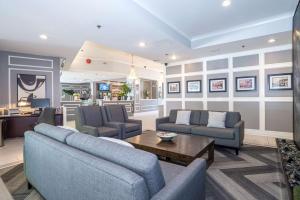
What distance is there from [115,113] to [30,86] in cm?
290

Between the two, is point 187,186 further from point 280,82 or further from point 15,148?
point 280,82

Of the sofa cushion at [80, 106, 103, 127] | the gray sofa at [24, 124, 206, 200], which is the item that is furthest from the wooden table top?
the sofa cushion at [80, 106, 103, 127]

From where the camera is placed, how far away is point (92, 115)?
421 cm

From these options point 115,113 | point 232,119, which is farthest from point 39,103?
point 232,119

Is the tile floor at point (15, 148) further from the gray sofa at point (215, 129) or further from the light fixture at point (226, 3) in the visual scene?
the light fixture at point (226, 3)

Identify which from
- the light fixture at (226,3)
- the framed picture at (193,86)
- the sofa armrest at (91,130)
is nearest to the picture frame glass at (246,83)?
the framed picture at (193,86)

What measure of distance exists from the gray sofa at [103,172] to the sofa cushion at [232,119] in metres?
2.63

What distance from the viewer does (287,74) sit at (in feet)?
15.1

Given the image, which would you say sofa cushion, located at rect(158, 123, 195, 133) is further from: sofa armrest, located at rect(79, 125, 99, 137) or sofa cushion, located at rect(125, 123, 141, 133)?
A: sofa armrest, located at rect(79, 125, 99, 137)

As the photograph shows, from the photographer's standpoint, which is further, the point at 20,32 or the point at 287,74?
the point at 287,74

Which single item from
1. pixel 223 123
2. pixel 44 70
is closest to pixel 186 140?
pixel 223 123

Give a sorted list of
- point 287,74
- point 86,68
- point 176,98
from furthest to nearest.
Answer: point 86,68 → point 176,98 → point 287,74

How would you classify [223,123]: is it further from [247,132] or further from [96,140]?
[96,140]

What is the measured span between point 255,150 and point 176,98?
11.5ft
